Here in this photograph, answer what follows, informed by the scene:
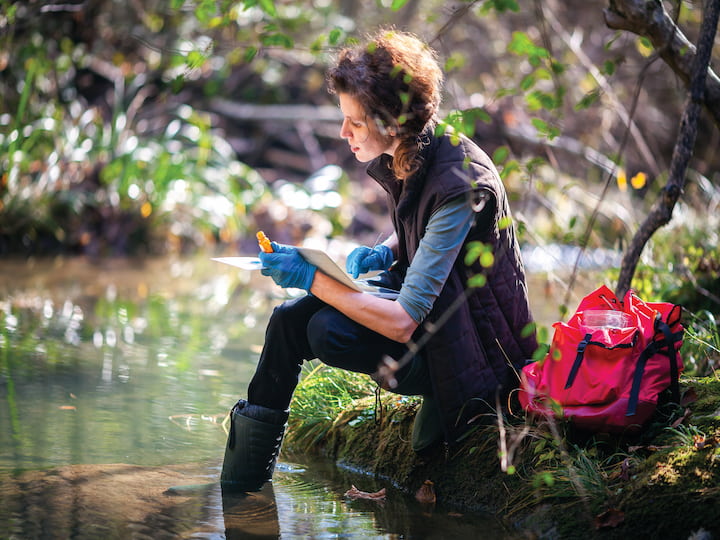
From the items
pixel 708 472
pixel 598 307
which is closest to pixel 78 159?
pixel 598 307

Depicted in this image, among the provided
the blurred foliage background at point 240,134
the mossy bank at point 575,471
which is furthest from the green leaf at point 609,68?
the blurred foliage background at point 240,134

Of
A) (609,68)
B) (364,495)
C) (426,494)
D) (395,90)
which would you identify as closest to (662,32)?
(609,68)

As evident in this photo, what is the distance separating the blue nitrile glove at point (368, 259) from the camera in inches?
121

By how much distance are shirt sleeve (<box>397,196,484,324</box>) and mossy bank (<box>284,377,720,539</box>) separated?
1.51 feet

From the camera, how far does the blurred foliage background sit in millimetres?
7469

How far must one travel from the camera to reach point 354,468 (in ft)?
10.4

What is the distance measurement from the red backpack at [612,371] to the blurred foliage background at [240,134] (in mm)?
2543

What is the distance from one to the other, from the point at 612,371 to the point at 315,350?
2.86ft

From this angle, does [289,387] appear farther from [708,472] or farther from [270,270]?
[708,472]

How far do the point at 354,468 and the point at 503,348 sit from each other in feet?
2.62

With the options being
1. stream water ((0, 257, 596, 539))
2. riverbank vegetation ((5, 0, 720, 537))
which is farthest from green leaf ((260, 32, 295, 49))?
stream water ((0, 257, 596, 539))

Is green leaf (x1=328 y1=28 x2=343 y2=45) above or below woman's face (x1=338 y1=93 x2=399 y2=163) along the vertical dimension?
above

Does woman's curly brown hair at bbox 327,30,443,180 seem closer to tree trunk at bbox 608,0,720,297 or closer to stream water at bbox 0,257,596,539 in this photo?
tree trunk at bbox 608,0,720,297

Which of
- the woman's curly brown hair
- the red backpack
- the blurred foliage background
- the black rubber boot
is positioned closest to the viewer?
the red backpack
